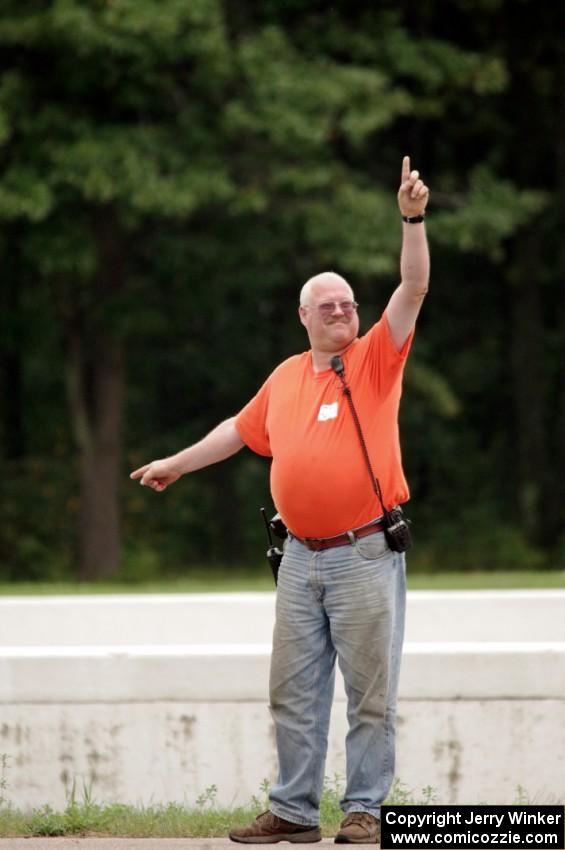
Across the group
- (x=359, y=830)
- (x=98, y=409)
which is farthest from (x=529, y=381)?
(x=359, y=830)

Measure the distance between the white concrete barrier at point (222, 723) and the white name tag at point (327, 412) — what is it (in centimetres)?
125

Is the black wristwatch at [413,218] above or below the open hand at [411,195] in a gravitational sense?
below

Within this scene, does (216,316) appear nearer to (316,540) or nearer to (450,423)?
(450,423)

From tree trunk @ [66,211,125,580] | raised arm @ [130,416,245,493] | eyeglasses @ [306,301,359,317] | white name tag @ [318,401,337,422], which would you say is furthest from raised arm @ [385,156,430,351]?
tree trunk @ [66,211,125,580]

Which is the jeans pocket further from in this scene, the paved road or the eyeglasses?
the paved road

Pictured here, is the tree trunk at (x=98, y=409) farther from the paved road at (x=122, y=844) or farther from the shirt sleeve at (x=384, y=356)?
the shirt sleeve at (x=384, y=356)

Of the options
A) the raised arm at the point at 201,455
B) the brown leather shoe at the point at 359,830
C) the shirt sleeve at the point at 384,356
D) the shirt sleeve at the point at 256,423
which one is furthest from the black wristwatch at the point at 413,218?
the brown leather shoe at the point at 359,830

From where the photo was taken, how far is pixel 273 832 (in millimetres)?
5289

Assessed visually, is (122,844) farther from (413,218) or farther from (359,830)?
(413,218)

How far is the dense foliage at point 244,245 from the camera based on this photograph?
1642 cm

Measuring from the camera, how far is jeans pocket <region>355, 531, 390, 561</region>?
5223 millimetres

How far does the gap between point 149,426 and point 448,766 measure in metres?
19.5

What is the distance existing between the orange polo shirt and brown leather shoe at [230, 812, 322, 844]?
919 mm

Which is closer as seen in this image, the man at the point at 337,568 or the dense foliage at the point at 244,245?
the man at the point at 337,568
